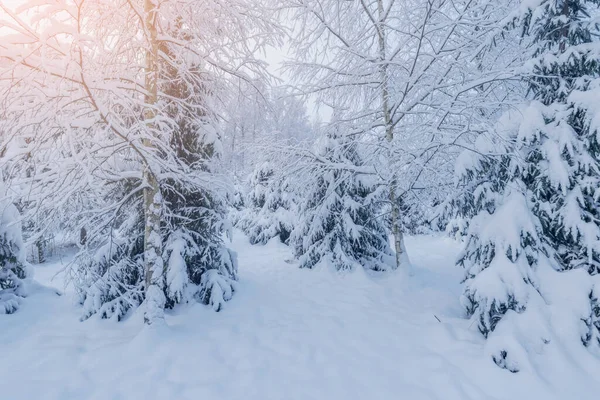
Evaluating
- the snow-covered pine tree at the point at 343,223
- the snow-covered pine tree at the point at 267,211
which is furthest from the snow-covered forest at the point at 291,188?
the snow-covered pine tree at the point at 267,211

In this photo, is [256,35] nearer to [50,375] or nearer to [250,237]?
[50,375]

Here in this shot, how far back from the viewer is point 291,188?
7637mm

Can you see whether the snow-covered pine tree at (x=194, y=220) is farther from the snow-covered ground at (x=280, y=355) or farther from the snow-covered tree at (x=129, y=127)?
the snow-covered ground at (x=280, y=355)

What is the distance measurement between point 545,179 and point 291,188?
4906mm

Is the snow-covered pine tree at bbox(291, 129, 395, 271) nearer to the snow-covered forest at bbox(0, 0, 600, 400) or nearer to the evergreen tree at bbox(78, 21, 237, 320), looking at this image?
the snow-covered forest at bbox(0, 0, 600, 400)

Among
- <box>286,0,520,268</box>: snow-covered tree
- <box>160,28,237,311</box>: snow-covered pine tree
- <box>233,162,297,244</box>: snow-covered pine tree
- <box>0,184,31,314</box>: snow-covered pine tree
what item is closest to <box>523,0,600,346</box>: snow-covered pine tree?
<box>286,0,520,268</box>: snow-covered tree

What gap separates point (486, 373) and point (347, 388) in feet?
5.32

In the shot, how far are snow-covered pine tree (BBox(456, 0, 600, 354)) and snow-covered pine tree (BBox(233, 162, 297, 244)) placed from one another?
34.3 ft

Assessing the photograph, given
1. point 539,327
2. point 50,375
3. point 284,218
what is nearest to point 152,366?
point 50,375

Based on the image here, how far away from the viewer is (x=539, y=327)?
377 centimetres

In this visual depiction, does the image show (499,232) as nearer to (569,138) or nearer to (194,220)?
(569,138)

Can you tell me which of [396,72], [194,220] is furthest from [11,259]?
[396,72]

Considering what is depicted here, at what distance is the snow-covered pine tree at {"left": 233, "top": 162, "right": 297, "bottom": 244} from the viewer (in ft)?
50.2

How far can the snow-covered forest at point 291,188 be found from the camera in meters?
3.50
